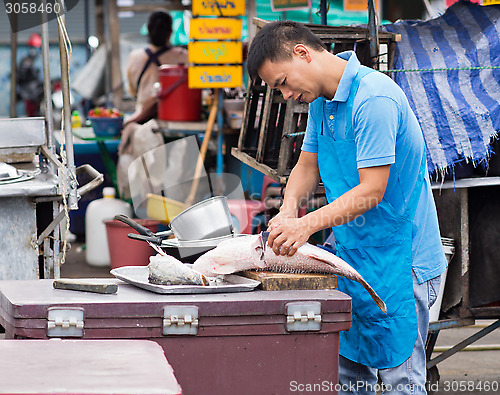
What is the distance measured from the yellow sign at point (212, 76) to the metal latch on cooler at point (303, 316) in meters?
4.23

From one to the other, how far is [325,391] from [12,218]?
6.20 ft

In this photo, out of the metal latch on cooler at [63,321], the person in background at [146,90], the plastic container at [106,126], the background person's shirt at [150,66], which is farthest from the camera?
the background person's shirt at [150,66]

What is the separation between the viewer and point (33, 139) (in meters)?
3.97

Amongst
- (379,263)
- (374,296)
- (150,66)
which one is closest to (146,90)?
(150,66)

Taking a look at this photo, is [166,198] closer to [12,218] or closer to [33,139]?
[33,139]

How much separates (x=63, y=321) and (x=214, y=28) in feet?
14.9

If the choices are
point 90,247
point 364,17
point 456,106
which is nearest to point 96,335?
point 456,106

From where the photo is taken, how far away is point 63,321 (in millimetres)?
2293

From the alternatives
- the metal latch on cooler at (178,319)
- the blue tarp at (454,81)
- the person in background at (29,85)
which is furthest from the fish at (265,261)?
the person in background at (29,85)

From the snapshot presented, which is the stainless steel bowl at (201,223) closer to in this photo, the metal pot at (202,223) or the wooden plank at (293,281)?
the metal pot at (202,223)

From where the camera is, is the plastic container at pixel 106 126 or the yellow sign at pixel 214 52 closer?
the yellow sign at pixel 214 52

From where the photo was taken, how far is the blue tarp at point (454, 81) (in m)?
3.83

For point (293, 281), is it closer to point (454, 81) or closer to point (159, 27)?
point (454, 81)

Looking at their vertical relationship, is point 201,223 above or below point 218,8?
below
